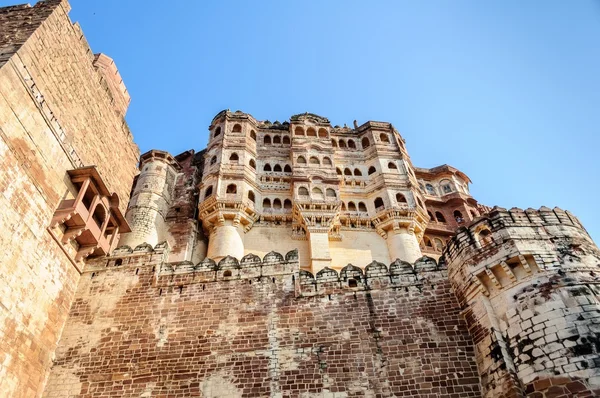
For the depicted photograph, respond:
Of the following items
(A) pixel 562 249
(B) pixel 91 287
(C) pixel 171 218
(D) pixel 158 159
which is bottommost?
(A) pixel 562 249

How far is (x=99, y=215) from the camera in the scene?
12570mm

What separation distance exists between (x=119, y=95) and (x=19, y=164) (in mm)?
20763

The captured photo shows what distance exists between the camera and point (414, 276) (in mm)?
10984

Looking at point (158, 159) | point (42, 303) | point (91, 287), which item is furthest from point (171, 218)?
point (42, 303)

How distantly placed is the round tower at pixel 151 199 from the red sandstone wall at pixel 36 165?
299 inches

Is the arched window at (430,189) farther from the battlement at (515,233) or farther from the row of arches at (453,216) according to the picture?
the battlement at (515,233)

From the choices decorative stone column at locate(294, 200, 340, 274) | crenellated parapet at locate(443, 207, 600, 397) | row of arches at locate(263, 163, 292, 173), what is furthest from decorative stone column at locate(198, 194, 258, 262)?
crenellated parapet at locate(443, 207, 600, 397)

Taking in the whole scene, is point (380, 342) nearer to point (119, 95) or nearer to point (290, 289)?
point (290, 289)

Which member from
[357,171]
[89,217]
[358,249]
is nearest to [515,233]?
[89,217]

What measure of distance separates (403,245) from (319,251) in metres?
4.08

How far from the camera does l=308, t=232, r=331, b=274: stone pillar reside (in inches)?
793

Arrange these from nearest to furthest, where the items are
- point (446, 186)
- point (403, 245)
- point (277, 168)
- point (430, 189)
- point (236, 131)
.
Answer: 1. point (403, 245)
2. point (277, 168)
3. point (236, 131)
4. point (430, 189)
5. point (446, 186)

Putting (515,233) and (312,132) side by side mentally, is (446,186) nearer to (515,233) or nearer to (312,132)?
(312,132)

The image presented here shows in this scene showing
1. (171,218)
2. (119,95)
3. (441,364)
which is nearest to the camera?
(441,364)
